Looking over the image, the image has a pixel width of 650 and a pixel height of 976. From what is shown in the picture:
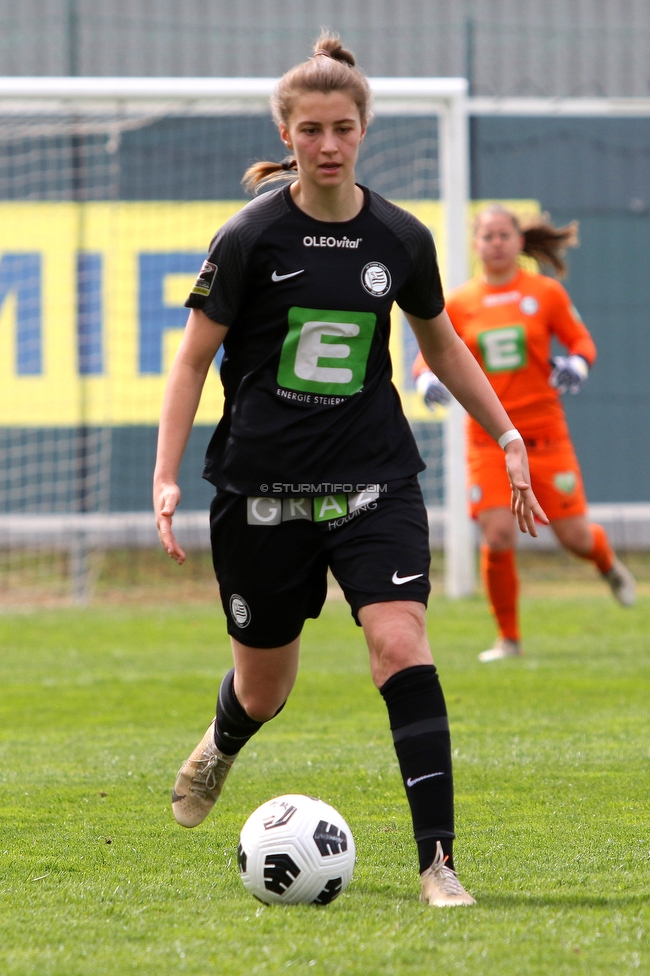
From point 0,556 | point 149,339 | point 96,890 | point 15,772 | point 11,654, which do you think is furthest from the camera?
point 0,556

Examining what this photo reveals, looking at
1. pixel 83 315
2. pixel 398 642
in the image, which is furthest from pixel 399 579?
pixel 83 315

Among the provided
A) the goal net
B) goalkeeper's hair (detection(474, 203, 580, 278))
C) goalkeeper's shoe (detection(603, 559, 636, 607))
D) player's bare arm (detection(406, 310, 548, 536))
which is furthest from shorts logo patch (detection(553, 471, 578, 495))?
player's bare arm (detection(406, 310, 548, 536))

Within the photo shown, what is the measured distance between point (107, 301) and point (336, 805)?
8.34 meters

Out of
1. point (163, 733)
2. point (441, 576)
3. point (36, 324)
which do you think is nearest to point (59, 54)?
point (36, 324)

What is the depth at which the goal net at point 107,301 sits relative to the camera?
11992mm

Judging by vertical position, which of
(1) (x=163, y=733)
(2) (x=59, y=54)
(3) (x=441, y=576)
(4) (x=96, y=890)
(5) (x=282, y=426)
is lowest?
(3) (x=441, y=576)

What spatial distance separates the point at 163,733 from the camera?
602cm

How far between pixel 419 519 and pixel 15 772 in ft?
7.59

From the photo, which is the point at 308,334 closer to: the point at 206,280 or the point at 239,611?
the point at 206,280

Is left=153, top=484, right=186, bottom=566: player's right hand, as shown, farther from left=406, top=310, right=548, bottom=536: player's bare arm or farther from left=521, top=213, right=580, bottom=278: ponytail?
left=521, top=213, right=580, bottom=278: ponytail

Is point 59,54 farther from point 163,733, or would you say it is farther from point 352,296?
point 352,296

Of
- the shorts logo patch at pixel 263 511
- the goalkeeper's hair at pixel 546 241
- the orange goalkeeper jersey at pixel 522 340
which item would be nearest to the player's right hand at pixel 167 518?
the shorts logo patch at pixel 263 511

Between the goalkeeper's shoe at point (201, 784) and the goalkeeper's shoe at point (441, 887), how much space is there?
935 mm

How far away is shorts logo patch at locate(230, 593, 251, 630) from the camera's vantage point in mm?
3652
